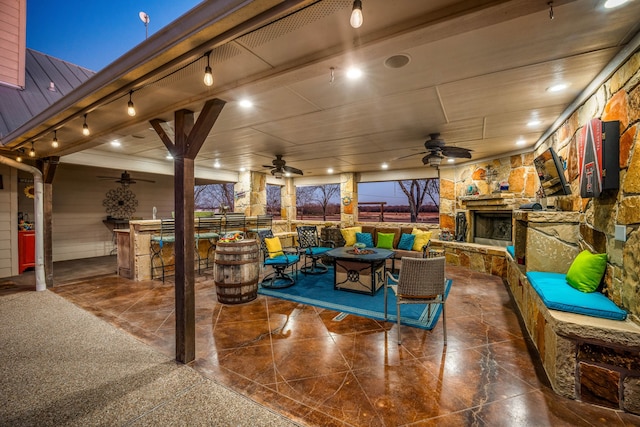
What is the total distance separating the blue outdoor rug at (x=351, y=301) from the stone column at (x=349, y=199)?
145 inches

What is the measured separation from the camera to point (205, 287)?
14.6 ft

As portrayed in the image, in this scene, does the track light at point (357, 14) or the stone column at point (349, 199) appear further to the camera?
the stone column at point (349, 199)

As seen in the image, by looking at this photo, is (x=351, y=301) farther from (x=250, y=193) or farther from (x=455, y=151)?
(x=250, y=193)

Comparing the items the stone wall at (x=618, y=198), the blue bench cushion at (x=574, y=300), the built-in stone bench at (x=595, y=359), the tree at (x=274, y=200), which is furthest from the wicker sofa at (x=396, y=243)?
the tree at (x=274, y=200)

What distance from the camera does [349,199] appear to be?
8289mm

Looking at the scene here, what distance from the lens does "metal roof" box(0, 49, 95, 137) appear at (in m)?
4.25

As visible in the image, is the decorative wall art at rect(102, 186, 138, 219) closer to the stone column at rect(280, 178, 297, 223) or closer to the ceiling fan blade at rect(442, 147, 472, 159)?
the stone column at rect(280, 178, 297, 223)

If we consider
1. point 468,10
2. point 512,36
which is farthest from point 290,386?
point 512,36

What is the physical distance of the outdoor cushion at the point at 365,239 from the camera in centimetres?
611

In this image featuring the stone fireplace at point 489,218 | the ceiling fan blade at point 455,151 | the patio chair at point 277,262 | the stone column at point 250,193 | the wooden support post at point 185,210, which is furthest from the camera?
the stone column at point 250,193

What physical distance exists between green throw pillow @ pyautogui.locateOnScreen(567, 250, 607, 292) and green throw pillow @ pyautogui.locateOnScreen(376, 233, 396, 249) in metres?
3.53

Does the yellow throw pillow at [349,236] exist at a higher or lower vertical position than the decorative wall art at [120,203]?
lower

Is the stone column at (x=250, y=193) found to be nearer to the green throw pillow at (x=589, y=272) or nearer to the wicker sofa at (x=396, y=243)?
the wicker sofa at (x=396, y=243)

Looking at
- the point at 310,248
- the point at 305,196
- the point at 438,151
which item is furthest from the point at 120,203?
the point at 305,196
